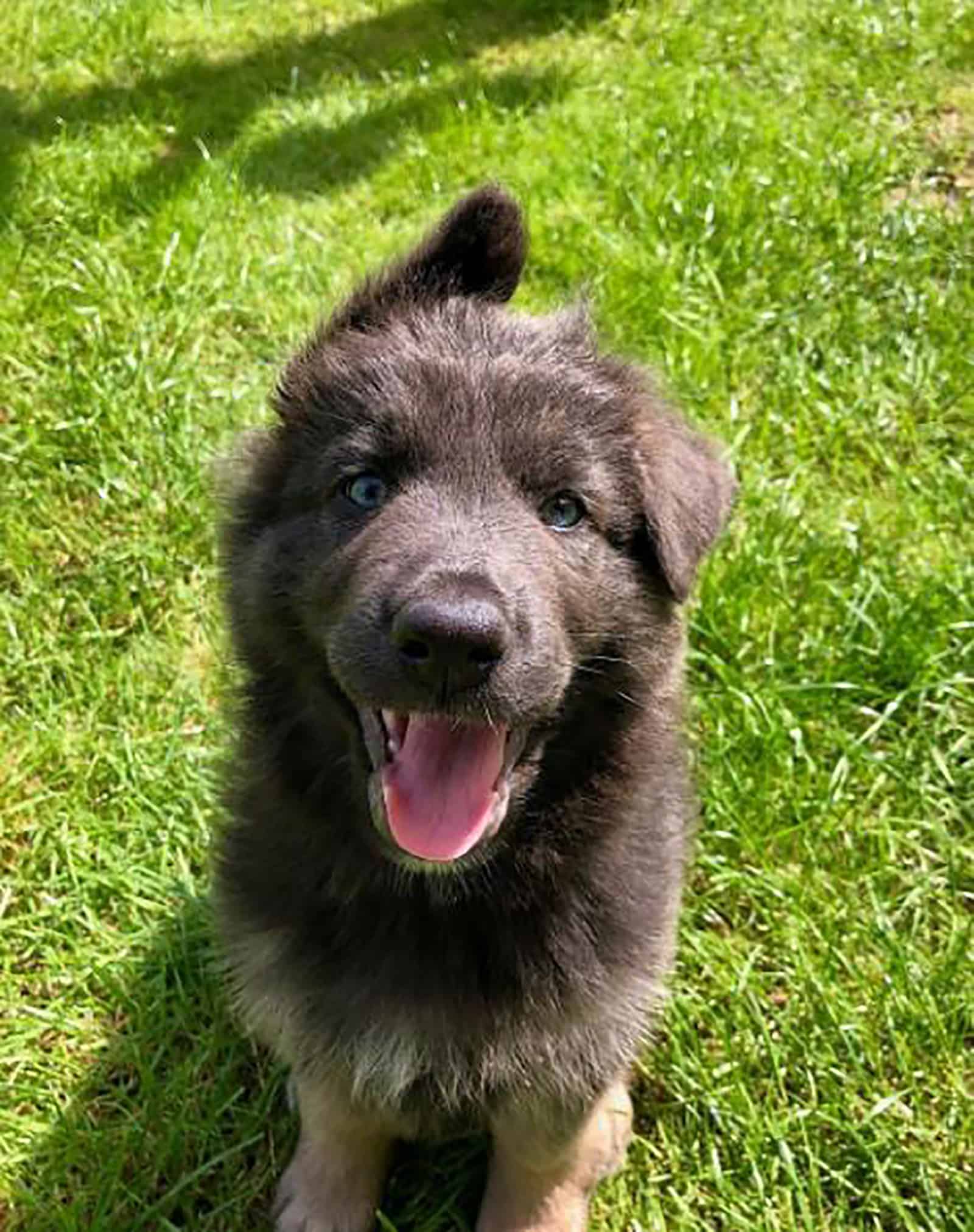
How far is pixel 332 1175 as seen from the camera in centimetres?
269

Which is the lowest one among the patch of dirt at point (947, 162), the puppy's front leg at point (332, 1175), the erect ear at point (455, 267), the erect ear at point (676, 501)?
the puppy's front leg at point (332, 1175)

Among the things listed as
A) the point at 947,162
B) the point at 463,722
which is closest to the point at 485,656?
the point at 463,722

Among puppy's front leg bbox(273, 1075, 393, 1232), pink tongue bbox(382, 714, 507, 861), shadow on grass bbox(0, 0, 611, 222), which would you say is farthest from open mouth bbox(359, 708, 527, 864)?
shadow on grass bbox(0, 0, 611, 222)

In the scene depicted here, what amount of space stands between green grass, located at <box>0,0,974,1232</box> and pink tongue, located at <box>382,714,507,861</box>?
93 centimetres

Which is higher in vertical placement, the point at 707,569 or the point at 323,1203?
the point at 707,569

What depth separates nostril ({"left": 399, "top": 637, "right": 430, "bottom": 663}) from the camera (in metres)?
1.91

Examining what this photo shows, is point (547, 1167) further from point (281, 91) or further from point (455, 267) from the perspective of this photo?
point (281, 91)

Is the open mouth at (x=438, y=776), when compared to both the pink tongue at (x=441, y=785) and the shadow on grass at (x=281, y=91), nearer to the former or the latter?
the pink tongue at (x=441, y=785)

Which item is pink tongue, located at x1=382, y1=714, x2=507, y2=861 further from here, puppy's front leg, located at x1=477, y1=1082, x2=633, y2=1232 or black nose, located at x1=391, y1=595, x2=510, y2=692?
puppy's front leg, located at x1=477, y1=1082, x2=633, y2=1232

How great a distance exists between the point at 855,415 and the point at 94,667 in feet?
7.71

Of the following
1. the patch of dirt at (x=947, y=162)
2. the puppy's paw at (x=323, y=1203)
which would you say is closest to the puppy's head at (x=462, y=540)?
the puppy's paw at (x=323, y=1203)

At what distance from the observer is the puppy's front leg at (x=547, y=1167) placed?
2.56 meters

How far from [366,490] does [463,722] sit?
0.42 m

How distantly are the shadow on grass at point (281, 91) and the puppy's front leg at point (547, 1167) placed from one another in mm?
3487
